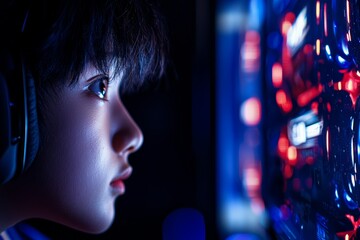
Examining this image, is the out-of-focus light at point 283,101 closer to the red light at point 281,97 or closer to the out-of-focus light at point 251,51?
the red light at point 281,97

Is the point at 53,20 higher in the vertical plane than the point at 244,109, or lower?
higher

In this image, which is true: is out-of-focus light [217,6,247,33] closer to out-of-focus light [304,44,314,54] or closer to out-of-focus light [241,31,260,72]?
out-of-focus light [241,31,260,72]

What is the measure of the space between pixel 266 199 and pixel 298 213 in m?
0.20

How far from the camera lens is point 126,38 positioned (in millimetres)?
666

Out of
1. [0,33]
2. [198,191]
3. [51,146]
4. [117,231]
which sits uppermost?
[0,33]

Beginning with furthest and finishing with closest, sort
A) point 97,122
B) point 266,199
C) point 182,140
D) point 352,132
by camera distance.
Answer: point 182,140 < point 266,199 < point 97,122 < point 352,132

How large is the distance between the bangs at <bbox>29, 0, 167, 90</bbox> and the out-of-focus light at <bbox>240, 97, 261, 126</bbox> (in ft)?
0.79

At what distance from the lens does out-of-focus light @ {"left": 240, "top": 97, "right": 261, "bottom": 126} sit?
2.89ft

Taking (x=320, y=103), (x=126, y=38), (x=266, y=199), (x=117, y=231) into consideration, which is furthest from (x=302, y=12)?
(x=117, y=231)

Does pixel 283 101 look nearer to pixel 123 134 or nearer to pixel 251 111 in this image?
pixel 251 111

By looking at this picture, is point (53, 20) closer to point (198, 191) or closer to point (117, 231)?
point (198, 191)

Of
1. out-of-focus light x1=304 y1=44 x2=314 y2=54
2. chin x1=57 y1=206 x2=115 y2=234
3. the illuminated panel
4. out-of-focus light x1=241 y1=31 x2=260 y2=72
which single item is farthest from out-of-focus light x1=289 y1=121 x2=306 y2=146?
chin x1=57 y1=206 x2=115 y2=234

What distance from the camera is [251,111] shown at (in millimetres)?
892

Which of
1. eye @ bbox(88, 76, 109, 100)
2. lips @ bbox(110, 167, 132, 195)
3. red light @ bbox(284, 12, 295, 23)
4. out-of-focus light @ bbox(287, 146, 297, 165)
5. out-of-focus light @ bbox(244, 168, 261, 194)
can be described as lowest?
out-of-focus light @ bbox(244, 168, 261, 194)
